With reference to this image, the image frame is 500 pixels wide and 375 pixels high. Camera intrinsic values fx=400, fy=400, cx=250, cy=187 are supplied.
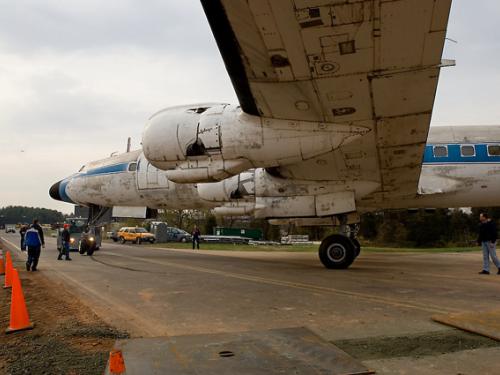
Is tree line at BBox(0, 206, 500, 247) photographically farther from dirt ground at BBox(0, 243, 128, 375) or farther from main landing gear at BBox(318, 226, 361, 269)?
dirt ground at BBox(0, 243, 128, 375)

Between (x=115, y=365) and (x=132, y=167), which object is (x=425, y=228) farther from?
(x=115, y=365)

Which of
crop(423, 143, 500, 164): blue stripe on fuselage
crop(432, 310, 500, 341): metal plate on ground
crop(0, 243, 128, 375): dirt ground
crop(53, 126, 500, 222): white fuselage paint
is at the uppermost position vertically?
crop(423, 143, 500, 164): blue stripe on fuselage

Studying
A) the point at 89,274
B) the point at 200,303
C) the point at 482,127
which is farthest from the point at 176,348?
the point at 482,127

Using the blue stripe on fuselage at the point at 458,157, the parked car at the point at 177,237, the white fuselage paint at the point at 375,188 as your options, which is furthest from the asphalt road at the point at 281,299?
the parked car at the point at 177,237

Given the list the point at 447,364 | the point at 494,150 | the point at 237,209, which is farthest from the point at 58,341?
the point at 494,150

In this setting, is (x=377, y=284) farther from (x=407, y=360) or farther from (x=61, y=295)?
(x=61, y=295)

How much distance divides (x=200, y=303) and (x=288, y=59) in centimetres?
408

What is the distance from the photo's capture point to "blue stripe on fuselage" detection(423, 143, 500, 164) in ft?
41.6

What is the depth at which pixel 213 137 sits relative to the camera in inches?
348

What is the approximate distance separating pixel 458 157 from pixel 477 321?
934cm

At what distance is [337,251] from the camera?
38.3 feet

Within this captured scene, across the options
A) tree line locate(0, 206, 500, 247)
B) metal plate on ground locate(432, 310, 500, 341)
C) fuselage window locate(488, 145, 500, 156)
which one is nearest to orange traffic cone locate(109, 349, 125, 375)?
metal plate on ground locate(432, 310, 500, 341)

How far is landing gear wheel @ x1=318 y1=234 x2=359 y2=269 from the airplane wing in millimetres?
4109

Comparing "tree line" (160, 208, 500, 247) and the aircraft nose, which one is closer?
the aircraft nose
